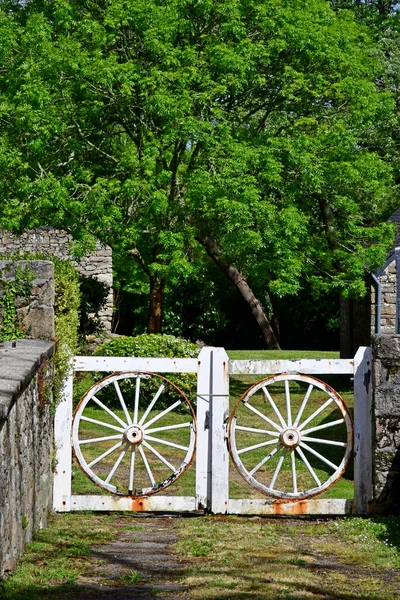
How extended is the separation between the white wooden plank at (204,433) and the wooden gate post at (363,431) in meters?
1.16

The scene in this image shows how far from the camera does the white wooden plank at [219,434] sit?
7387 millimetres

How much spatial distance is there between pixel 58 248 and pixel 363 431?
17490 millimetres

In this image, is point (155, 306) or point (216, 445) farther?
point (155, 306)

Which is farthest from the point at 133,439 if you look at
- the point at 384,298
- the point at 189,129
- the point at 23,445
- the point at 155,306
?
the point at 384,298

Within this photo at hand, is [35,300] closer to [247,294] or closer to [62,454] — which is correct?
[62,454]

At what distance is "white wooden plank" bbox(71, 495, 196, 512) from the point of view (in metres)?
7.39

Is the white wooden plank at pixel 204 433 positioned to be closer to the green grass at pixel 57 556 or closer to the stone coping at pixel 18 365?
the green grass at pixel 57 556

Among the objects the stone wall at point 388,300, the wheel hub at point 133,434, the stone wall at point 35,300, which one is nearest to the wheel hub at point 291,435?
the wheel hub at point 133,434

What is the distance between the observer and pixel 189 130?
1692cm

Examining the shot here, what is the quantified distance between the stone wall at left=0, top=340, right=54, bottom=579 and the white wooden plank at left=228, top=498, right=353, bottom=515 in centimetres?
150

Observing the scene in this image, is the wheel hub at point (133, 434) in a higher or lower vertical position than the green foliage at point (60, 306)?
lower

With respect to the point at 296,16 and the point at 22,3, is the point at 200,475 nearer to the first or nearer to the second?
the point at 296,16

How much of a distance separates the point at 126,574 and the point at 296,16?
617 inches

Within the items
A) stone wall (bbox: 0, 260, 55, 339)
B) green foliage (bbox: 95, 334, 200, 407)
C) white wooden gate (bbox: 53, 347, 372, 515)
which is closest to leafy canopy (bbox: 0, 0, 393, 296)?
green foliage (bbox: 95, 334, 200, 407)
